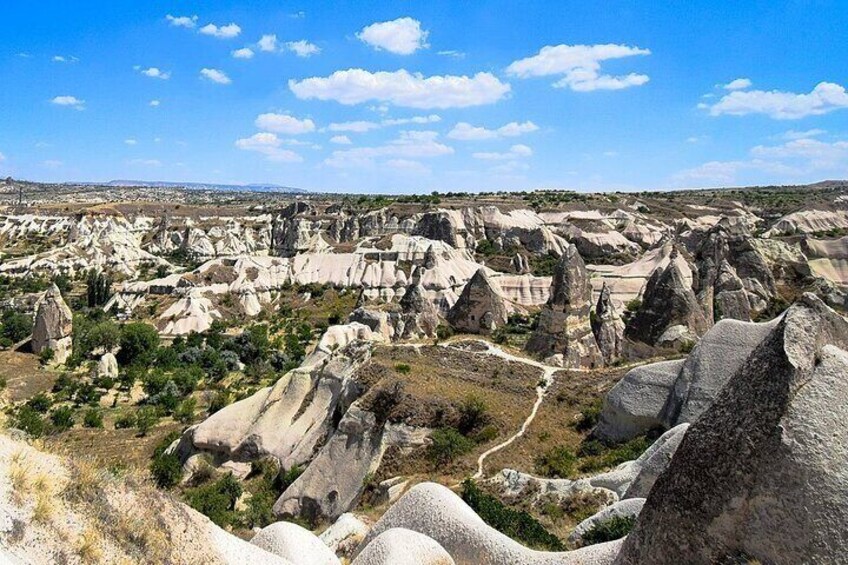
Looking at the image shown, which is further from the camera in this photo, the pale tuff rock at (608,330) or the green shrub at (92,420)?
the pale tuff rock at (608,330)

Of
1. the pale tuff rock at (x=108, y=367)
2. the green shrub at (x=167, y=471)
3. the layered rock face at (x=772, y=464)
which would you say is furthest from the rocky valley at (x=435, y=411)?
the pale tuff rock at (x=108, y=367)

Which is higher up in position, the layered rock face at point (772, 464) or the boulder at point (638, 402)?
the layered rock face at point (772, 464)

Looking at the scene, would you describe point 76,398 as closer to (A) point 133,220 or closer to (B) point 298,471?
(B) point 298,471

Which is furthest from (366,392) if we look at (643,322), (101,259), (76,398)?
(101,259)

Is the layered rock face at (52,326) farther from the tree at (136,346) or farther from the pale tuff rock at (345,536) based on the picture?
the pale tuff rock at (345,536)

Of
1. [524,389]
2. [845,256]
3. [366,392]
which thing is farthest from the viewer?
[845,256]

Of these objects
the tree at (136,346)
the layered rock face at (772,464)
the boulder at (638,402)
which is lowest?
the tree at (136,346)
